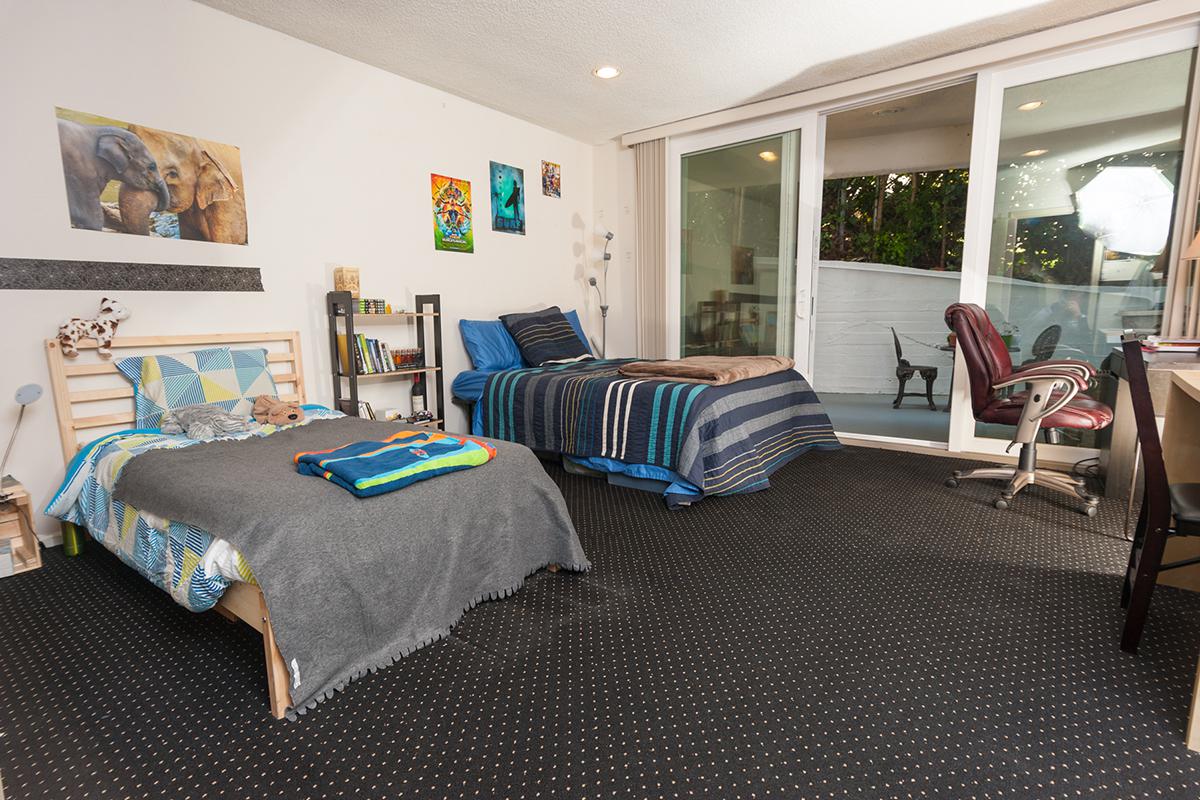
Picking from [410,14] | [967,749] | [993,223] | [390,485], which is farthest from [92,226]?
[993,223]

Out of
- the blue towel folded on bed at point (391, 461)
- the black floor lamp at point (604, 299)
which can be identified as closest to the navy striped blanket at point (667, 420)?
the blue towel folded on bed at point (391, 461)

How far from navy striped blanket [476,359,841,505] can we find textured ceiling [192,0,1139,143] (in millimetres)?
1840

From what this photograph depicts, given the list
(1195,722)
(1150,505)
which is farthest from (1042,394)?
(1195,722)

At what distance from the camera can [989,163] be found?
141 inches

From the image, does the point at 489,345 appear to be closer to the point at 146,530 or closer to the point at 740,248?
the point at 740,248

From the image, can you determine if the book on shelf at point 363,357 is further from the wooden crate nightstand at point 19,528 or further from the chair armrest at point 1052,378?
the chair armrest at point 1052,378

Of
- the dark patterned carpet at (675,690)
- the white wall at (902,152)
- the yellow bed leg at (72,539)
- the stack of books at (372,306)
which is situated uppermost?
the white wall at (902,152)

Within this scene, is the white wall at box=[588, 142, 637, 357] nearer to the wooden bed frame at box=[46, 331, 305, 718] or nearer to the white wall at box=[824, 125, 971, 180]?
the white wall at box=[824, 125, 971, 180]

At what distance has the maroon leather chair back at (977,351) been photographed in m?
2.99

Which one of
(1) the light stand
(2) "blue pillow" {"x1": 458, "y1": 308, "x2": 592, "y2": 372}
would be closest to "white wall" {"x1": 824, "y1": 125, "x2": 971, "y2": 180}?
(2) "blue pillow" {"x1": 458, "y1": 308, "x2": 592, "y2": 372}

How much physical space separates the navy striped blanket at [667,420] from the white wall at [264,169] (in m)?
0.82

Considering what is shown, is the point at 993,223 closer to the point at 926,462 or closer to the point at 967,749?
the point at 926,462

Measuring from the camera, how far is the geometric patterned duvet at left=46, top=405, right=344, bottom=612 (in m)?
1.55

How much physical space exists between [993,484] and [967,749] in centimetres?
235
